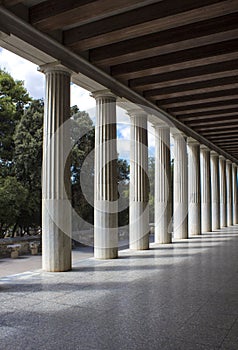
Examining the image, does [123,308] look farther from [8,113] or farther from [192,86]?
[8,113]

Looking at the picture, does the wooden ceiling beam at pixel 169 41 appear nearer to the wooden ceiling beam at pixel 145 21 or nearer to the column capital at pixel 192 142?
the wooden ceiling beam at pixel 145 21

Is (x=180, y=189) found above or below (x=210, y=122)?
below

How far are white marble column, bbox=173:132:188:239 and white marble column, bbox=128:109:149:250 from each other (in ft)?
24.8

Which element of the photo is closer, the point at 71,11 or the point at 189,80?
the point at 71,11

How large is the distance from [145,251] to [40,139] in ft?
54.1

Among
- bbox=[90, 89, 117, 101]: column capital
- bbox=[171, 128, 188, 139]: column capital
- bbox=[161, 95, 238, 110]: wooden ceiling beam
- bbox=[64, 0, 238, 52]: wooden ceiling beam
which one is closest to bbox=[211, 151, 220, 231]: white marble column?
bbox=[171, 128, 188, 139]: column capital

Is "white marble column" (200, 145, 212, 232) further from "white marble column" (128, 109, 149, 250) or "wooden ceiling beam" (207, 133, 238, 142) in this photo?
"white marble column" (128, 109, 149, 250)

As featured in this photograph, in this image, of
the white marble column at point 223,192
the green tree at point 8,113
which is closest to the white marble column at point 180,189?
the green tree at point 8,113

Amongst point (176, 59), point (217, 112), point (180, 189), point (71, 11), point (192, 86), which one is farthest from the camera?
point (180, 189)

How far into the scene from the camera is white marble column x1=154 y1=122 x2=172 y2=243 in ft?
84.2

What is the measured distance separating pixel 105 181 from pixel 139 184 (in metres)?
4.30

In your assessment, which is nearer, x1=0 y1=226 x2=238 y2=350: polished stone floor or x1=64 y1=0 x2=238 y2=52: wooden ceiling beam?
x1=0 y1=226 x2=238 y2=350: polished stone floor

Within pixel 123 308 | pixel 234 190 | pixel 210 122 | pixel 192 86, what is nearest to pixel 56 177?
pixel 123 308

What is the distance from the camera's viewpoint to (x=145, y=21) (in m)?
12.7
